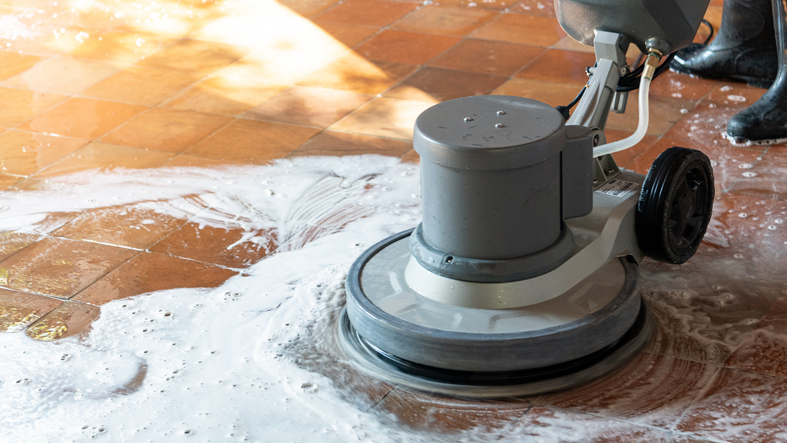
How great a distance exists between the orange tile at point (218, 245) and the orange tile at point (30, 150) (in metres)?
0.78

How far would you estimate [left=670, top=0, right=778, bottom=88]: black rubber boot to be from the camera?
3.13 metres

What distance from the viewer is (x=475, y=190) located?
1604 mm

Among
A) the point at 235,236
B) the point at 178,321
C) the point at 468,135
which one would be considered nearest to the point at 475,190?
the point at 468,135

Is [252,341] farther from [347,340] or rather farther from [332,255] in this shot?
[332,255]

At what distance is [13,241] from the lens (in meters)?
2.40

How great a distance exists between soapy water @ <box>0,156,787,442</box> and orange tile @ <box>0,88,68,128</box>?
706mm

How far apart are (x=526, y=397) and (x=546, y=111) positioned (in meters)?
0.59

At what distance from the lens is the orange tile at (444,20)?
3.86 meters

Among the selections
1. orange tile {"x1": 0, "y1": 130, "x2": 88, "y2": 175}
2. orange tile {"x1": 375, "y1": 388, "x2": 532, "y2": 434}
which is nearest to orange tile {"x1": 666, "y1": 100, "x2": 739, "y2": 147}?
orange tile {"x1": 375, "y1": 388, "x2": 532, "y2": 434}

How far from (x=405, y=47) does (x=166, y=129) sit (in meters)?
1.17

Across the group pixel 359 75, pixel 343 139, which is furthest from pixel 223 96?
pixel 343 139

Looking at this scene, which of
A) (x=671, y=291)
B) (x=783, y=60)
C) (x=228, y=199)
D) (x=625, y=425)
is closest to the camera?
(x=625, y=425)

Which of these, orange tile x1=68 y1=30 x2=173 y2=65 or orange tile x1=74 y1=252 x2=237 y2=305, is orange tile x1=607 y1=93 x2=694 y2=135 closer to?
orange tile x1=74 y1=252 x2=237 y2=305

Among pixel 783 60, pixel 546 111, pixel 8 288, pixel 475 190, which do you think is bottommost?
pixel 8 288
